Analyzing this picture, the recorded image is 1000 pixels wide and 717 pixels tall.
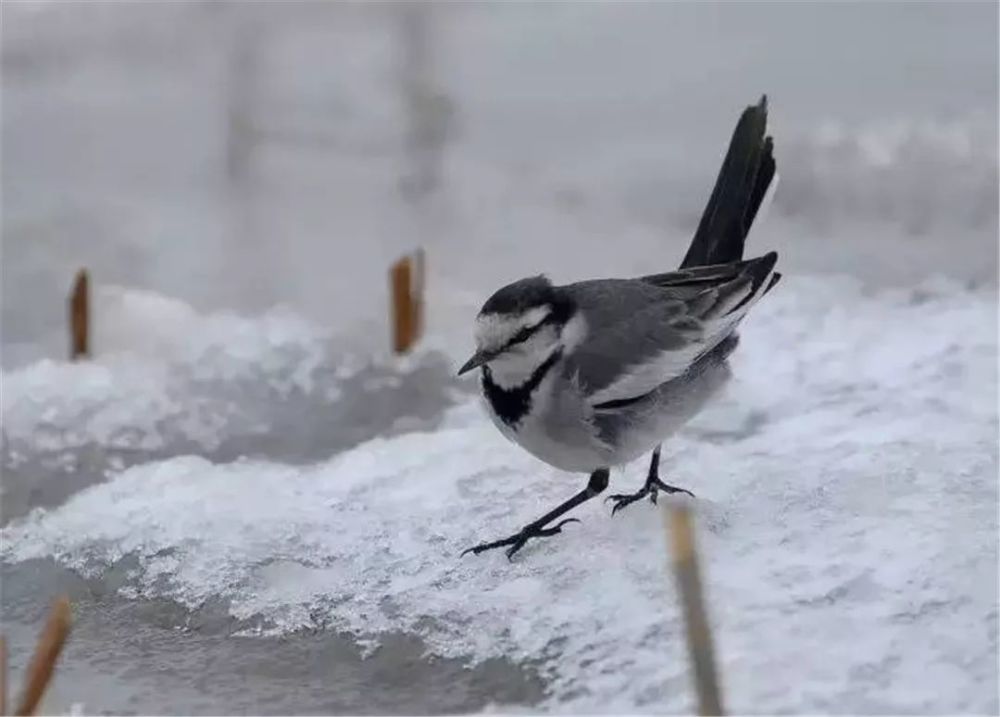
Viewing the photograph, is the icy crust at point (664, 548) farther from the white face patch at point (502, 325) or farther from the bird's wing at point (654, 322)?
the white face patch at point (502, 325)

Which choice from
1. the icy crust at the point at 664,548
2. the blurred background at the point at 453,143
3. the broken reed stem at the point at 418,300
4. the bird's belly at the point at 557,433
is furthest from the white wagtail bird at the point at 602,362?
the blurred background at the point at 453,143

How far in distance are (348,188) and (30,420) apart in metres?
2.42

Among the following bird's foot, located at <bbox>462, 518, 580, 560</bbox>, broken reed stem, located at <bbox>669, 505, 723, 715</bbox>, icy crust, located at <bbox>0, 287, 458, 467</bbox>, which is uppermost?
icy crust, located at <bbox>0, 287, 458, 467</bbox>

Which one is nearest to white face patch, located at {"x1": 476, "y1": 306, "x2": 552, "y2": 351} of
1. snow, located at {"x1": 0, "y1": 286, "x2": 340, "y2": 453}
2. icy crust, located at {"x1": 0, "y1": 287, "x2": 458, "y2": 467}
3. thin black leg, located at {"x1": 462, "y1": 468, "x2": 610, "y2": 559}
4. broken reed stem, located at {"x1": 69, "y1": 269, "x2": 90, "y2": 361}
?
thin black leg, located at {"x1": 462, "y1": 468, "x2": 610, "y2": 559}

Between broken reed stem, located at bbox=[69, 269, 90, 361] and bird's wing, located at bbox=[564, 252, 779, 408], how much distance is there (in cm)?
190

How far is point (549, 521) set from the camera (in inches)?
135

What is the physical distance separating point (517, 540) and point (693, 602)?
1.56 meters

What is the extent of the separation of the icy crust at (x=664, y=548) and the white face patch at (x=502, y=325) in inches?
18.2

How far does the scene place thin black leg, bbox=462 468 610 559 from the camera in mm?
3361

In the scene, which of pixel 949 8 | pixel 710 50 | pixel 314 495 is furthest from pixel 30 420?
pixel 949 8

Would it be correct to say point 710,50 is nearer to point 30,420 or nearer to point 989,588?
point 30,420

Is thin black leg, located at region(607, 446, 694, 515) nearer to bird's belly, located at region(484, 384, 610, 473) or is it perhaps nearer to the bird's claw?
the bird's claw

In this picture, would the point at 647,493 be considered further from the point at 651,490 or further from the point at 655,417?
the point at 655,417

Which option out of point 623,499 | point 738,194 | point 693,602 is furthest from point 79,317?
point 693,602
